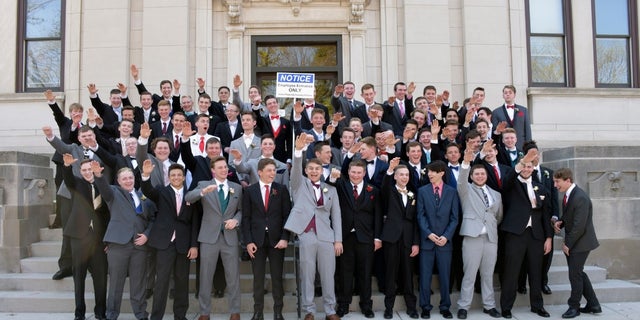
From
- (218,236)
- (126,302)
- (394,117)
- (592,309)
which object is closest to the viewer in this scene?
(218,236)

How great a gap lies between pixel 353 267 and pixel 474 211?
68.9 inches

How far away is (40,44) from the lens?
511 inches

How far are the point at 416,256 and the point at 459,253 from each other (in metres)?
0.64

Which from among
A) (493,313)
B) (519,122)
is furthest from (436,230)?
(519,122)

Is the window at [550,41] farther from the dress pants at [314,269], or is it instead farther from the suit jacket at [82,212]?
the suit jacket at [82,212]

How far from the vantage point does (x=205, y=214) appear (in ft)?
23.8

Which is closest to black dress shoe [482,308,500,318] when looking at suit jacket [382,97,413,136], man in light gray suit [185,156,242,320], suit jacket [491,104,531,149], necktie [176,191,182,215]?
man in light gray suit [185,156,242,320]

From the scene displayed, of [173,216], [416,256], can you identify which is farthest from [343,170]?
[173,216]

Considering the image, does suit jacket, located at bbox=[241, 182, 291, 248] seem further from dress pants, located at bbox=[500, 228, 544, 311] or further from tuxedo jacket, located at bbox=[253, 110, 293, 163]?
dress pants, located at bbox=[500, 228, 544, 311]

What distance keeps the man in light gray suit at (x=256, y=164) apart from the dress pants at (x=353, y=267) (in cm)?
124

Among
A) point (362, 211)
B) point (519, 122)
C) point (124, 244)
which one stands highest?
point (519, 122)

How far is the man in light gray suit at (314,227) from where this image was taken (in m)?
7.15

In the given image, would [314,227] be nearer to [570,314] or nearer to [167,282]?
[167,282]

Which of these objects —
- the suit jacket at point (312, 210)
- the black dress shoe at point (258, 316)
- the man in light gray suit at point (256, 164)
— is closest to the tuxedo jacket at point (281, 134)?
the man in light gray suit at point (256, 164)
